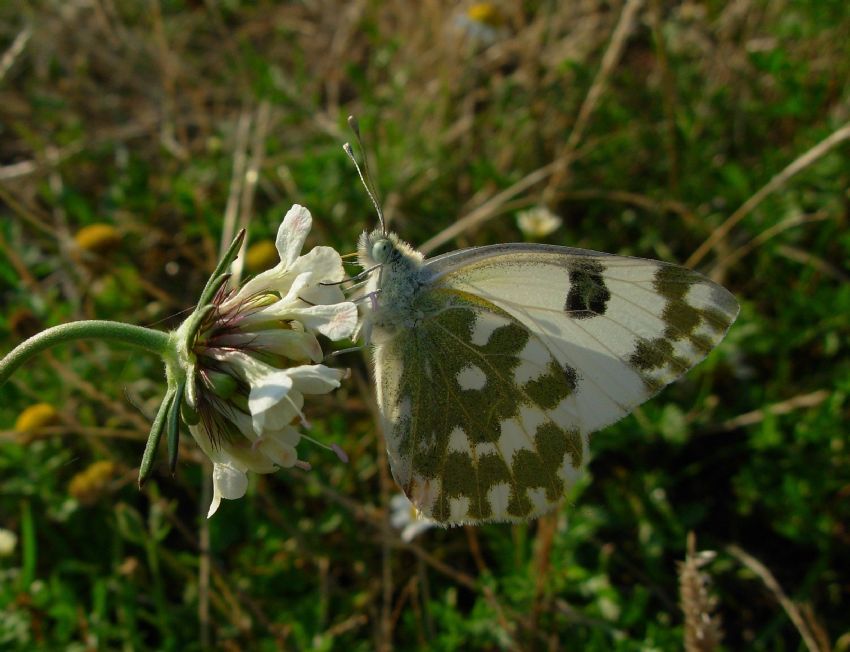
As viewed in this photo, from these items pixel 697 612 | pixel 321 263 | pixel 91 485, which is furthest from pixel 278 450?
pixel 91 485

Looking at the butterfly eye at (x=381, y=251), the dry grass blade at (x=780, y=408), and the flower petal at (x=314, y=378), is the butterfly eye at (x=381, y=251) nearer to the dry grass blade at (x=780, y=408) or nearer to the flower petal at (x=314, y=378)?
the flower petal at (x=314, y=378)

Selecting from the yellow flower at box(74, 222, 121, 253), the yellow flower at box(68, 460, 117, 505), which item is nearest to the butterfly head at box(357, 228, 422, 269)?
the yellow flower at box(68, 460, 117, 505)

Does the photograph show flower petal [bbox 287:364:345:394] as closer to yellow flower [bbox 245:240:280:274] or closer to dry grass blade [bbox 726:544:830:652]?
dry grass blade [bbox 726:544:830:652]

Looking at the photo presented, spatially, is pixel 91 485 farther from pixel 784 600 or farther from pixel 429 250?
pixel 784 600

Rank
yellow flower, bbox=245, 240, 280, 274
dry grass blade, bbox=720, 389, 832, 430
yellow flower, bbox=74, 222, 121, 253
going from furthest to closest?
yellow flower, bbox=74, 222, 121, 253 → yellow flower, bbox=245, 240, 280, 274 → dry grass blade, bbox=720, 389, 832, 430

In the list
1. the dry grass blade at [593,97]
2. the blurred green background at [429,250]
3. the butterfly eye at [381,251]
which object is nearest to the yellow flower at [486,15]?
the blurred green background at [429,250]

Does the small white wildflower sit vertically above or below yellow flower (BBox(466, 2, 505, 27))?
below
